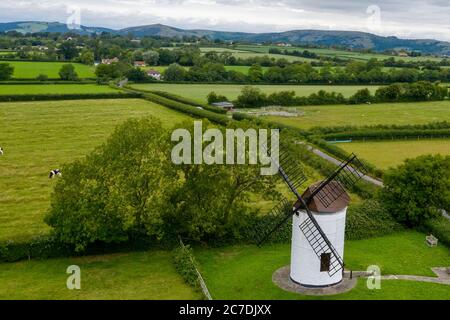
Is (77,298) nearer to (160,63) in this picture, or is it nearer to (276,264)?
(276,264)

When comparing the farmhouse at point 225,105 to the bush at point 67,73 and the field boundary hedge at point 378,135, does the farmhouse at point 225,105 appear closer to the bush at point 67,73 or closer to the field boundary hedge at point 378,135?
the field boundary hedge at point 378,135

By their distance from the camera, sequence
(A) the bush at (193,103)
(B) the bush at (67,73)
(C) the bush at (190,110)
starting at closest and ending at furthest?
(C) the bush at (190,110), (A) the bush at (193,103), (B) the bush at (67,73)

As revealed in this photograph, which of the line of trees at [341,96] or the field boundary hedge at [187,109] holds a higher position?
the line of trees at [341,96]

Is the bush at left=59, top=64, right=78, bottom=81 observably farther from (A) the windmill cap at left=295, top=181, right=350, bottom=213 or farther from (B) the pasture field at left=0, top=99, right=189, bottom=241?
(A) the windmill cap at left=295, top=181, right=350, bottom=213

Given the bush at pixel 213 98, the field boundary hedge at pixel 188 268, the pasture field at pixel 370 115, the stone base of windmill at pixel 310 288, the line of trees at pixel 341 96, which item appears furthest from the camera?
the line of trees at pixel 341 96

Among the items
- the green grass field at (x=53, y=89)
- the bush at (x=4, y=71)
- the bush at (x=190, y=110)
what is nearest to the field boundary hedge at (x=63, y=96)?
the green grass field at (x=53, y=89)

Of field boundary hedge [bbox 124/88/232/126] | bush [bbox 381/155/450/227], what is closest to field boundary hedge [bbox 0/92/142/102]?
field boundary hedge [bbox 124/88/232/126]

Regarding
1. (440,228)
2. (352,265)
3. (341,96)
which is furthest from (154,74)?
(352,265)
